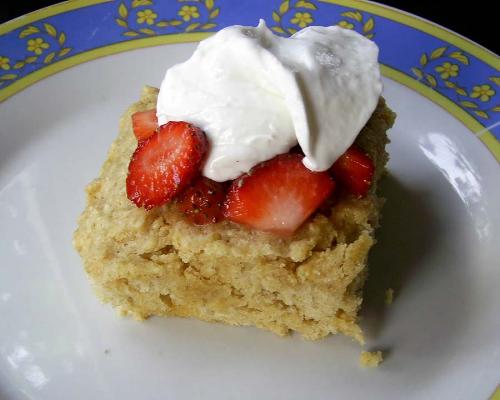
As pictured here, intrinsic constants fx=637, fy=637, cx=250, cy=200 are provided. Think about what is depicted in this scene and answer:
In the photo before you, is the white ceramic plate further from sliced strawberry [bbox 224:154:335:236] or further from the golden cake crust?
sliced strawberry [bbox 224:154:335:236]

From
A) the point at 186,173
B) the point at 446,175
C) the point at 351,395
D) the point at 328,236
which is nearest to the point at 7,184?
the point at 186,173

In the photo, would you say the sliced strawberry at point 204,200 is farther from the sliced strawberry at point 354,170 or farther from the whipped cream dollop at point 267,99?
the sliced strawberry at point 354,170

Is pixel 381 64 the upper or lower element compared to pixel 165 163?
lower

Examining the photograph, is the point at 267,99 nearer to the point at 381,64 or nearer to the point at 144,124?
the point at 144,124

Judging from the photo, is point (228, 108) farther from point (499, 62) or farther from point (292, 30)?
point (499, 62)

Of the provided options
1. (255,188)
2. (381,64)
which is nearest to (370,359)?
(255,188)

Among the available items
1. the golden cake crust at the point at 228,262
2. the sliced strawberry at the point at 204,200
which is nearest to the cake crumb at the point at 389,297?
the golden cake crust at the point at 228,262
